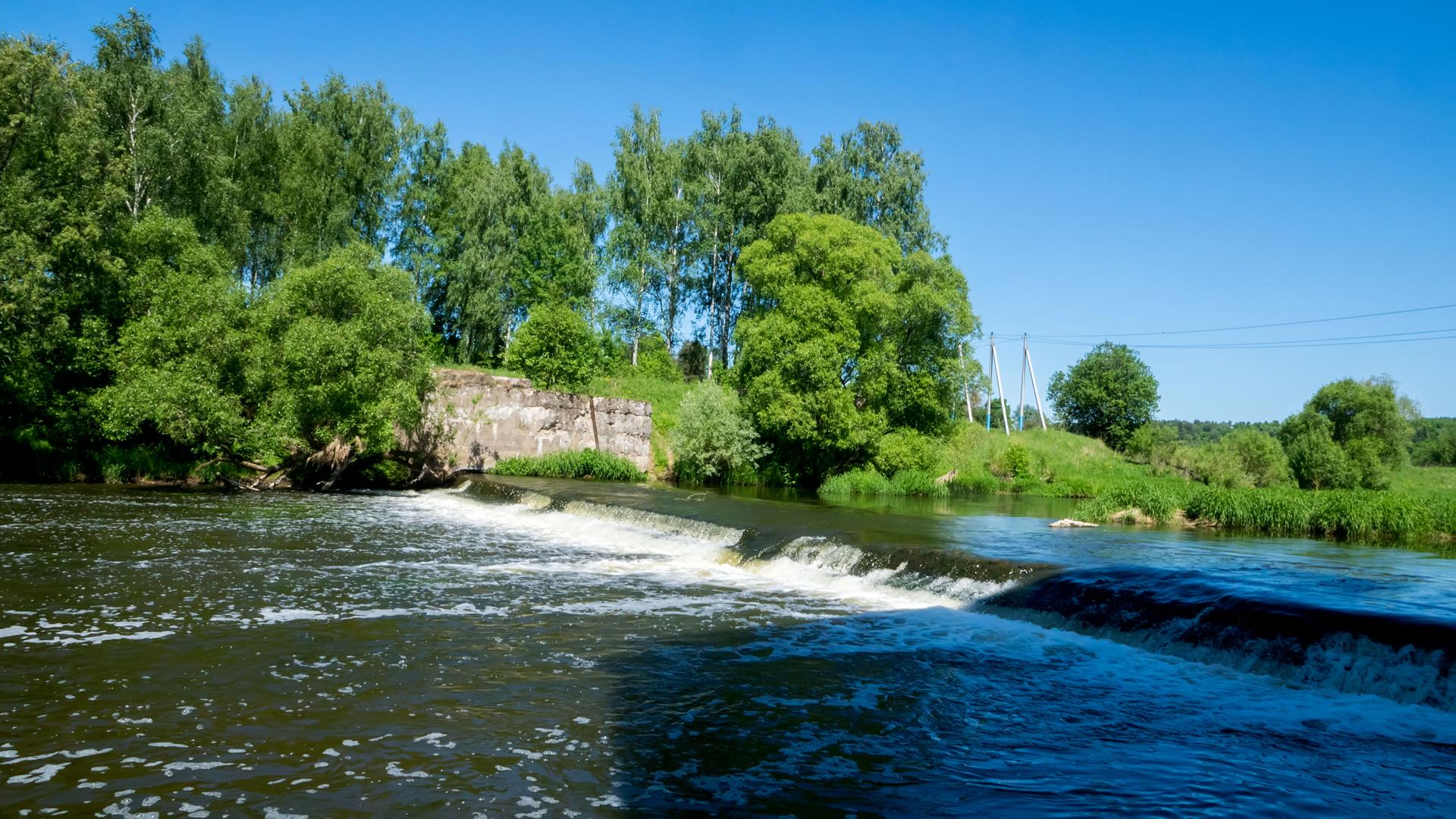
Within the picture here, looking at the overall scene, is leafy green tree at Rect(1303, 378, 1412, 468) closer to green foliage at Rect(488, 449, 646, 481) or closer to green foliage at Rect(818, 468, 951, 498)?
green foliage at Rect(818, 468, 951, 498)

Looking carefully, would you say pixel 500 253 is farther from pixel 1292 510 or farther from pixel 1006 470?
pixel 1292 510

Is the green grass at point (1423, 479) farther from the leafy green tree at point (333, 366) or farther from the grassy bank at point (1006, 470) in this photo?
the leafy green tree at point (333, 366)

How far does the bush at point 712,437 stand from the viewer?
37.8 metres

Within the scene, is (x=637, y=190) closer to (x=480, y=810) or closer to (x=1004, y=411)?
(x=1004, y=411)

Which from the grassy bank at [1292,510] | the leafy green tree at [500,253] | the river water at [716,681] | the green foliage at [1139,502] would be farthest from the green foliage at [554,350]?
the river water at [716,681]

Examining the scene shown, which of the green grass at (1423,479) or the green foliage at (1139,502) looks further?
the green grass at (1423,479)

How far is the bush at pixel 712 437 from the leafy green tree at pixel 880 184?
17.0 m

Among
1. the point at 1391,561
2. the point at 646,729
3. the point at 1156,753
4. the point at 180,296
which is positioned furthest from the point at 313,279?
the point at 1391,561

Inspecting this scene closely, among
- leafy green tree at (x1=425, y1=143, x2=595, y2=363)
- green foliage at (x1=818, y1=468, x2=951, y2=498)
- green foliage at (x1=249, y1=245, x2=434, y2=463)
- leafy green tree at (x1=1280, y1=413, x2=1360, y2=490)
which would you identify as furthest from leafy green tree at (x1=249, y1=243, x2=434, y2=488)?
leafy green tree at (x1=1280, y1=413, x2=1360, y2=490)

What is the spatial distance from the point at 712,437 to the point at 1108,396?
49.7 m

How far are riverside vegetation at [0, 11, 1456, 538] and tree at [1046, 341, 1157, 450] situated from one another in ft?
6.91

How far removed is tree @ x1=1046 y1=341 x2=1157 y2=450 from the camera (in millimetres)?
72938

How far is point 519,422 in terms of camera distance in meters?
38.9

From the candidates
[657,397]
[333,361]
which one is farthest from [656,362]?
[333,361]
